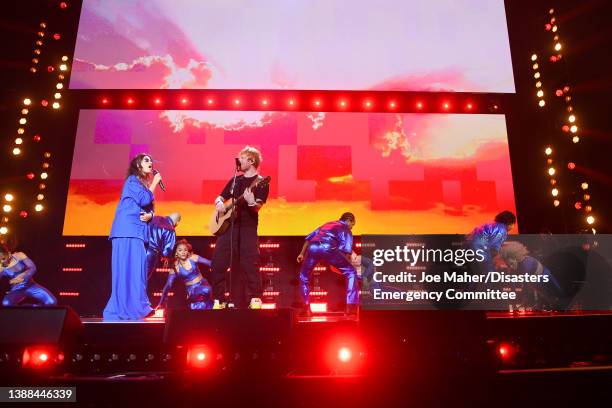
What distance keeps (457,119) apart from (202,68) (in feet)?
11.9

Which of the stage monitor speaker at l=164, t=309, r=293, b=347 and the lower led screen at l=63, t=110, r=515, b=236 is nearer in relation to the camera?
the stage monitor speaker at l=164, t=309, r=293, b=347

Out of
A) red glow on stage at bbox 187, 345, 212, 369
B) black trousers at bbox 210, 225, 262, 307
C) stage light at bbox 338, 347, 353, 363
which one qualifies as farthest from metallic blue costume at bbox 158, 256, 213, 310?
stage light at bbox 338, 347, 353, 363

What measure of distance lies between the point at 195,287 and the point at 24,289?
5.90ft

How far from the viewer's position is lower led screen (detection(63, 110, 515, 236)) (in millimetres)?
6430

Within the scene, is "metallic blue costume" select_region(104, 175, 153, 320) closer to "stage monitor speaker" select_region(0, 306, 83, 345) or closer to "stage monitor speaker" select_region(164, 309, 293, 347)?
"stage monitor speaker" select_region(0, 306, 83, 345)

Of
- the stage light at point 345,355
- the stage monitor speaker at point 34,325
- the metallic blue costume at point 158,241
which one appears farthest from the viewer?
the metallic blue costume at point 158,241

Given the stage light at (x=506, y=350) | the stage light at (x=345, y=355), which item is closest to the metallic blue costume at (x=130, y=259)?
the stage light at (x=345, y=355)

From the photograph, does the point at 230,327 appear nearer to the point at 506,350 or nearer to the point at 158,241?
the point at 506,350

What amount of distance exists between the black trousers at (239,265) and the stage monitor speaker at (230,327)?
2131 millimetres

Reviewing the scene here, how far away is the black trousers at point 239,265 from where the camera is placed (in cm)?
552

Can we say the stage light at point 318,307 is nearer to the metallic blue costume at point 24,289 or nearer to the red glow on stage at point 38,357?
the metallic blue costume at point 24,289

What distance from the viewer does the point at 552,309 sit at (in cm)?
488

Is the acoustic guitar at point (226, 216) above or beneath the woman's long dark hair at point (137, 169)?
beneath

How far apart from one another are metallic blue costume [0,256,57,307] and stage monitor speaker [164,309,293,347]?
2.74 metres
